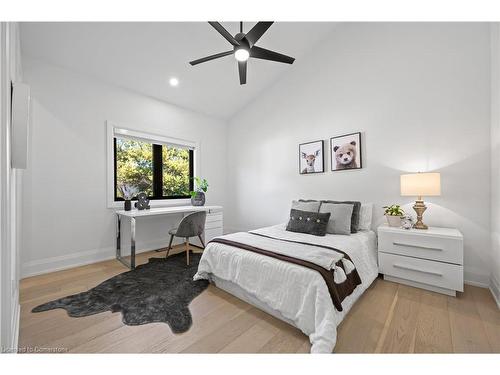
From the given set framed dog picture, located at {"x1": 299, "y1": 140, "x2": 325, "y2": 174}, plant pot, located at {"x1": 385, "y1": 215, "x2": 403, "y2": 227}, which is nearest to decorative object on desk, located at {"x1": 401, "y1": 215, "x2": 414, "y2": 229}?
plant pot, located at {"x1": 385, "y1": 215, "x2": 403, "y2": 227}

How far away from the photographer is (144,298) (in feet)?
6.75

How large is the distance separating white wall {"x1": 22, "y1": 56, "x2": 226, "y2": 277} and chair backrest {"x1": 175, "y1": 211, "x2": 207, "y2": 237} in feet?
3.28

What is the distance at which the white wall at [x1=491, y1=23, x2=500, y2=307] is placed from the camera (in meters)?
1.98

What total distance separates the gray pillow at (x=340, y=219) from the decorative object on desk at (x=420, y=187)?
0.62 meters

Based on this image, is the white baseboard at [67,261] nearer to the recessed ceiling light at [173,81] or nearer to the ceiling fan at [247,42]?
the recessed ceiling light at [173,81]

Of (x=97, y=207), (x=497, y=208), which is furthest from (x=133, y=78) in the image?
(x=497, y=208)

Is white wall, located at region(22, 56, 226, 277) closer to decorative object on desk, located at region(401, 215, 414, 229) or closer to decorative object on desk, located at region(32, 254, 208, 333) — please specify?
decorative object on desk, located at region(32, 254, 208, 333)

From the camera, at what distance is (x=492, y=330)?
1.55 meters

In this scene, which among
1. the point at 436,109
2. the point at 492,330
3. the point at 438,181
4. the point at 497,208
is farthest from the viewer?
the point at 436,109

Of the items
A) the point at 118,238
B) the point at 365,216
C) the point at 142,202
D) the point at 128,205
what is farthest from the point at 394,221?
the point at 118,238
